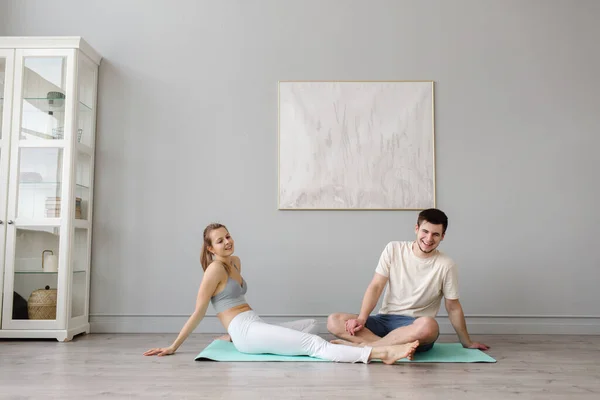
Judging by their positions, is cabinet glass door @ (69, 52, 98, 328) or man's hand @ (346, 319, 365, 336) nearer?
man's hand @ (346, 319, 365, 336)

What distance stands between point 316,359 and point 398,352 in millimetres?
418

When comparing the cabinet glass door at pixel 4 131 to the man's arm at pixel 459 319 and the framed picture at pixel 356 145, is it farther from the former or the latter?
the man's arm at pixel 459 319

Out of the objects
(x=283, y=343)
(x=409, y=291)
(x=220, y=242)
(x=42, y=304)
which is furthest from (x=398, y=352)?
(x=42, y=304)

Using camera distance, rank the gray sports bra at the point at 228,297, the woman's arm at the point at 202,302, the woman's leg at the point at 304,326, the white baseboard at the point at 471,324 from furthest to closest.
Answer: the white baseboard at the point at 471,324 < the woman's leg at the point at 304,326 < the gray sports bra at the point at 228,297 < the woman's arm at the point at 202,302

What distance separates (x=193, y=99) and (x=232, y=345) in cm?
178

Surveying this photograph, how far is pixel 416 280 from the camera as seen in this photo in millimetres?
3070

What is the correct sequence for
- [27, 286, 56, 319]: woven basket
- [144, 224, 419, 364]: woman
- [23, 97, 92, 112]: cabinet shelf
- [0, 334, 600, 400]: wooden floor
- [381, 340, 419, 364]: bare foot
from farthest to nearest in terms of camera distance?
[23, 97, 92, 112]: cabinet shelf < [27, 286, 56, 319]: woven basket < [144, 224, 419, 364]: woman < [381, 340, 419, 364]: bare foot < [0, 334, 600, 400]: wooden floor

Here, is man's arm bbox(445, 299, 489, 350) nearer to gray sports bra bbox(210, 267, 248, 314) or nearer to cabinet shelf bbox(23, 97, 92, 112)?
gray sports bra bbox(210, 267, 248, 314)

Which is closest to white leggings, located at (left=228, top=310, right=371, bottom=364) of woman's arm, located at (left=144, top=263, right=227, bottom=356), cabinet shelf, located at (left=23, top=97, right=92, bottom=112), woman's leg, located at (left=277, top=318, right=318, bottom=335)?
woman's arm, located at (left=144, top=263, right=227, bottom=356)

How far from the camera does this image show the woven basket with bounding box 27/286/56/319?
11.6 ft

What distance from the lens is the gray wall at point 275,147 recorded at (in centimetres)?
389

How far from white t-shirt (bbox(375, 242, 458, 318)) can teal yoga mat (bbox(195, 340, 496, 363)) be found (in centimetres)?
23

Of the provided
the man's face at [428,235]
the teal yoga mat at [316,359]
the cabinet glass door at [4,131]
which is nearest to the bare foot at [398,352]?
the teal yoga mat at [316,359]

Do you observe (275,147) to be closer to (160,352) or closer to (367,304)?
(367,304)
